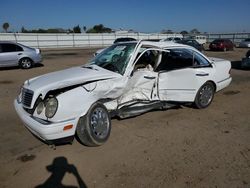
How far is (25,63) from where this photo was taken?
1399 cm

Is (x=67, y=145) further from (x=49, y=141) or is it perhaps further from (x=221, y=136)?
(x=221, y=136)

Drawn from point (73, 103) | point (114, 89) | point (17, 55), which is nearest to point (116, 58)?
point (114, 89)

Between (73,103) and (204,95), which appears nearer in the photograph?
(73,103)

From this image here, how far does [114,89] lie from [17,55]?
10567 millimetres

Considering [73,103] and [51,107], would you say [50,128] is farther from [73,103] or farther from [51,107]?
[73,103]

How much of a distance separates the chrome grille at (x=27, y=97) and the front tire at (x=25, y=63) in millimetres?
10106

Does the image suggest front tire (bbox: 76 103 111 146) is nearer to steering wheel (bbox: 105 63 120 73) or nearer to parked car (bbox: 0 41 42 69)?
steering wheel (bbox: 105 63 120 73)

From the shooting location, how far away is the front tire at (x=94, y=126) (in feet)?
13.8

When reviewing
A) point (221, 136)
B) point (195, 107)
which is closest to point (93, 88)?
point (221, 136)

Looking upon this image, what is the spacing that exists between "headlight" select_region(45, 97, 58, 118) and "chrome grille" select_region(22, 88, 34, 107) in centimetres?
38

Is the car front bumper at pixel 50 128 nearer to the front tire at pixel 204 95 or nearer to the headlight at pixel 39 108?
the headlight at pixel 39 108

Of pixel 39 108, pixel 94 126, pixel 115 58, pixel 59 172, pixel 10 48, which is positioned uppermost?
pixel 115 58

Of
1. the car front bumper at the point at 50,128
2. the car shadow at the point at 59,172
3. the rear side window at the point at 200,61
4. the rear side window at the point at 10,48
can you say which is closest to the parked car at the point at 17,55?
the rear side window at the point at 10,48

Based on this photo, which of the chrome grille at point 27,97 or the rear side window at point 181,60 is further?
the rear side window at point 181,60
